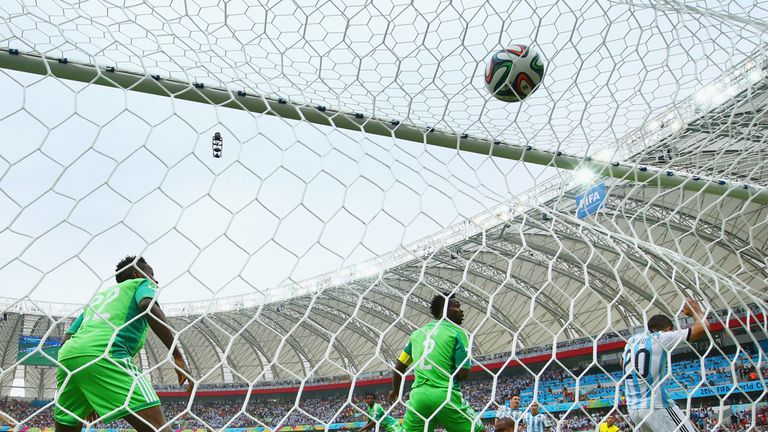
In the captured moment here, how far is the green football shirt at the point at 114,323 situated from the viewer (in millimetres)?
2371

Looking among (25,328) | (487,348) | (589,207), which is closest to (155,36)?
(589,207)

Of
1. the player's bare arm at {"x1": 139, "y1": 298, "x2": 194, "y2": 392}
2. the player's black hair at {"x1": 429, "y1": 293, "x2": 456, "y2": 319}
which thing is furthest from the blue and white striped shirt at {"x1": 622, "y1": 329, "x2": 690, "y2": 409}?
the player's bare arm at {"x1": 139, "y1": 298, "x2": 194, "y2": 392}

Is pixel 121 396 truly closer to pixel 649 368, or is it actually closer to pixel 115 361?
pixel 115 361

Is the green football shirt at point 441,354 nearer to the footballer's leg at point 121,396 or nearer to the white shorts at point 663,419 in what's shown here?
the white shorts at point 663,419

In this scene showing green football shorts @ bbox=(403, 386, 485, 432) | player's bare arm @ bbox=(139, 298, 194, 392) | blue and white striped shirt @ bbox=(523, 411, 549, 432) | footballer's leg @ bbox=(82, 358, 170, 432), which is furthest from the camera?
blue and white striped shirt @ bbox=(523, 411, 549, 432)

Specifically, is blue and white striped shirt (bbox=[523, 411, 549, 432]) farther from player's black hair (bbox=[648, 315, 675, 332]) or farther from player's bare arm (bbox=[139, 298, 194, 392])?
player's bare arm (bbox=[139, 298, 194, 392])

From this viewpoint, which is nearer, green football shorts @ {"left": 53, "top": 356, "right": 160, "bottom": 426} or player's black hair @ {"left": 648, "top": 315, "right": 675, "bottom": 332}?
green football shorts @ {"left": 53, "top": 356, "right": 160, "bottom": 426}

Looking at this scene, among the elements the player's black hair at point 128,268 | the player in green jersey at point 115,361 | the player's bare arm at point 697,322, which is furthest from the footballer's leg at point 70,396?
the player's bare arm at point 697,322

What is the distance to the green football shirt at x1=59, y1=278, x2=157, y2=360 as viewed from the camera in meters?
2.37

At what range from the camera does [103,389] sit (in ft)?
7.48

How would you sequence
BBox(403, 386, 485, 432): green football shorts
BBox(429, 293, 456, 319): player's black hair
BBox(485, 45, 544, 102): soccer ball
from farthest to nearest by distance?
BBox(485, 45, 544, 102): soccer ball < BBox(429, 293, 456, 319): player's black hair < BBox(403, 386, 485, 432): green football shorts

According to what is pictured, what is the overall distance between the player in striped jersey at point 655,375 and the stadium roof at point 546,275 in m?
0.27

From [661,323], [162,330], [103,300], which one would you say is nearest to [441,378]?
[661,323]

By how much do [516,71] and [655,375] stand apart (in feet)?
6.27
